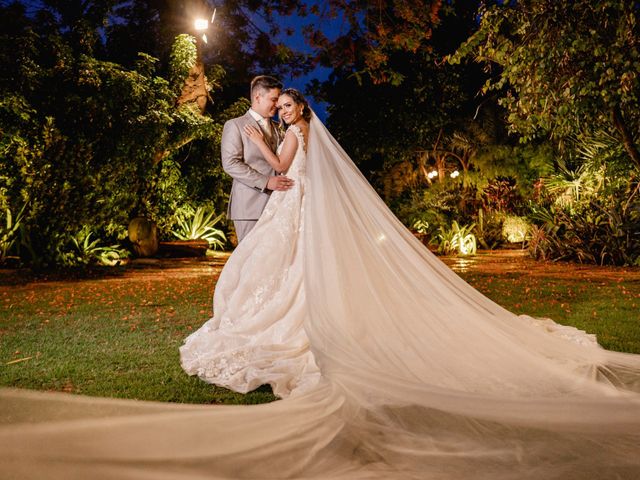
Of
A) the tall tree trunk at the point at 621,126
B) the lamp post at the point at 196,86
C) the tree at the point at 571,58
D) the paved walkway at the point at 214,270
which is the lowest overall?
the paved walkway at the point at 214,270

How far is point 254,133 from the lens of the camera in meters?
4.84

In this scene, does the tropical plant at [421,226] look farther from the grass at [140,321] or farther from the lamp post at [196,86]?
the grass at [140,321]

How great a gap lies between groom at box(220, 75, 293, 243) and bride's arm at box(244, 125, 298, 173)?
0.08 meters

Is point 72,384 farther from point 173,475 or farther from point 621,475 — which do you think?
point 621,475

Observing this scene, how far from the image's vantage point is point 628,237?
12336 millimetres

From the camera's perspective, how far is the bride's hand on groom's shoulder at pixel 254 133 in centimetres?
483

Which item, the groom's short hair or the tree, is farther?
the tree

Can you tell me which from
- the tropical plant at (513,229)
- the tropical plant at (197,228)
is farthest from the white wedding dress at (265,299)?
the tropical plant at (513,229)

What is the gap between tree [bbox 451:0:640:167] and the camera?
608 centimetres

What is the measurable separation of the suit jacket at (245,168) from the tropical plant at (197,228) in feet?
39.6

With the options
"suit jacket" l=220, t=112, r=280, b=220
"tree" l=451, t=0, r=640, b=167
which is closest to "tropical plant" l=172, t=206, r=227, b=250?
"tree" l=451, t=0, r=640, b=167

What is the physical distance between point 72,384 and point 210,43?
20.9 m

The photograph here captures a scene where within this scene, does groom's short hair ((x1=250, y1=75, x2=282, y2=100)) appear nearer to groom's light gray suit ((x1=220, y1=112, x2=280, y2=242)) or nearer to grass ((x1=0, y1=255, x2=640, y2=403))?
groom's light gray suit ((x1=220, y1=112, x2=280, y2=242))

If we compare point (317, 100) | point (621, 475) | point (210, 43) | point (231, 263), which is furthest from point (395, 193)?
point (621, 475)
